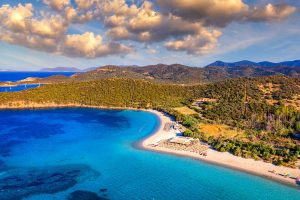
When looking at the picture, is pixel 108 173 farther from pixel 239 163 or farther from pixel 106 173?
pixel 239 163

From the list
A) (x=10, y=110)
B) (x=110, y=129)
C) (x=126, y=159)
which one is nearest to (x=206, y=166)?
(x=126, y=159)

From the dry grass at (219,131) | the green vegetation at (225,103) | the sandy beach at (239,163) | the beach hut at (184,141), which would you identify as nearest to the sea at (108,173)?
the sandy beach at (239,163)

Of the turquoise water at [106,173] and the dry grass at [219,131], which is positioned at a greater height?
the dry grass at [219,131]

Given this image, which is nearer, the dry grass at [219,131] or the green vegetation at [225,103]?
the green vegetation at [225,103]

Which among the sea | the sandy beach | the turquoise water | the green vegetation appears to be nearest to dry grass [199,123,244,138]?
the green vegetation

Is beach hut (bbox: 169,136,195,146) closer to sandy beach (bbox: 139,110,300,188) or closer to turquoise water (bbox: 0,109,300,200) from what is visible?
sandy beach (bbox: 139,110,300,188)

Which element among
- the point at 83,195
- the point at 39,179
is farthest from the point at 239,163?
the point at 39,179

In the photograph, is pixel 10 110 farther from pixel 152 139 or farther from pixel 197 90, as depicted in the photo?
pixel 197 90

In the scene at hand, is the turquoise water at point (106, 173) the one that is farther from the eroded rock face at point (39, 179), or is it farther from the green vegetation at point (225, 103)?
the green vegetation at point (225, 103)
